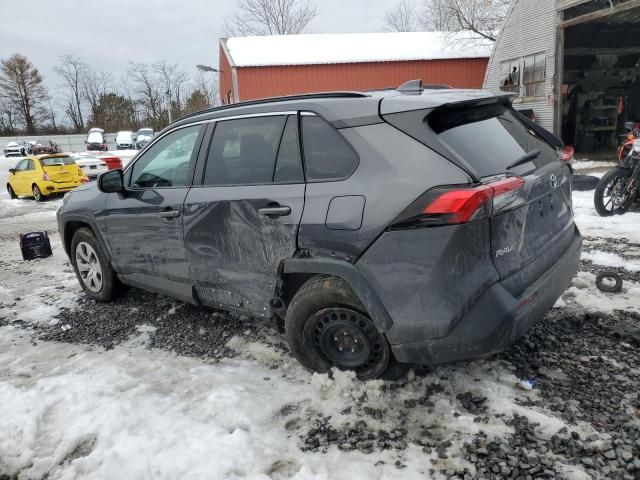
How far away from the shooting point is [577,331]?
3.54m

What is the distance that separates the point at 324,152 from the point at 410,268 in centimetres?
90

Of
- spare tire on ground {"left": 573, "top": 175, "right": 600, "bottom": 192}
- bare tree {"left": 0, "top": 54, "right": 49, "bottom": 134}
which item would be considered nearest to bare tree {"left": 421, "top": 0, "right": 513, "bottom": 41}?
spare tire on ground {"left": 573, "top": 175, "right": 600, "bottom": 192}

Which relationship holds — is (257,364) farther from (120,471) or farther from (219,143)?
(219,143)

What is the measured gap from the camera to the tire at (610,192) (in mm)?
6883

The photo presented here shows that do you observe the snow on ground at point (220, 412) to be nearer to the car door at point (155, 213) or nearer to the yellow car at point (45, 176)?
the car door at point (155, 213)

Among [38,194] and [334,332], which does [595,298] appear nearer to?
[334,332]

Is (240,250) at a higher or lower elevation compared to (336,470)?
higher

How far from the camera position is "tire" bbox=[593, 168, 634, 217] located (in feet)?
22.6

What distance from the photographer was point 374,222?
2568 mm

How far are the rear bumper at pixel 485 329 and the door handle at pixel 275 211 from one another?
3.33 feet

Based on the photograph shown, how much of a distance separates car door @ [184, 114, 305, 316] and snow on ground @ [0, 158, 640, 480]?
581 millimetres

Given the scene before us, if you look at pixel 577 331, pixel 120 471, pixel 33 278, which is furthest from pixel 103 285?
pixel 577 331

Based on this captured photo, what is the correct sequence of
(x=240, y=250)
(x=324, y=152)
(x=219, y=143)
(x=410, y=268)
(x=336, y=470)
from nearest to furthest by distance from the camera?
(x=336, y=470) → (x=410, y=268) → (x=324, y=152) → (x=240, y=250) → (x=219, y=143)

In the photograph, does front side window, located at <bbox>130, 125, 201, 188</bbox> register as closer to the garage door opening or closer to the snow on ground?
the snow on ground
